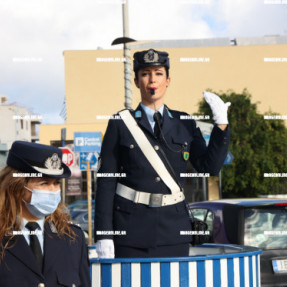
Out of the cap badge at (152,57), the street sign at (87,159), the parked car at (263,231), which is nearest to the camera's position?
the cap badge at (152,57)

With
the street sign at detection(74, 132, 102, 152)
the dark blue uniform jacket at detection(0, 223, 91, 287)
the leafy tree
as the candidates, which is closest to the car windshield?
the dark blue uniform jacket at detection(0, 223, 91, 287)

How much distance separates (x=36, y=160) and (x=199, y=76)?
168ft

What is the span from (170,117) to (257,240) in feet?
12.5

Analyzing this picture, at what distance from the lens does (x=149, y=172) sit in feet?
14.9

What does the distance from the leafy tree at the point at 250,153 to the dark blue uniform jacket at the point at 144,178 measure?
115 ft

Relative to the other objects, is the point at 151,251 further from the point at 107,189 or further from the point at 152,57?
the point at 152,57

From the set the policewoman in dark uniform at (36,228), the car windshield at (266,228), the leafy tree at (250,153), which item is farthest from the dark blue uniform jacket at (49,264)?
the leafy tree at (250,153)

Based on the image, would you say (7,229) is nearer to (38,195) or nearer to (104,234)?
(38,195)

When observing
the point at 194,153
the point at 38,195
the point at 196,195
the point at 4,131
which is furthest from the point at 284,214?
the point at 4,131

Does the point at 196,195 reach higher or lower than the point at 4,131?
lower

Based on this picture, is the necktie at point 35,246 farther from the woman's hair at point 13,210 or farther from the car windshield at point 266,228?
the car windshield at point 266,228

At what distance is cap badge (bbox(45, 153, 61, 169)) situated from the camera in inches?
136

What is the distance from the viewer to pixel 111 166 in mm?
4617

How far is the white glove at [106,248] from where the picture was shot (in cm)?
445
